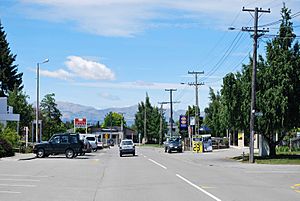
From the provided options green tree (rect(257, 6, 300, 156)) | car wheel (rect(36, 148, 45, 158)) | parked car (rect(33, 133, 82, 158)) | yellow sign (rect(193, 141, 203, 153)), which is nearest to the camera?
green tree (rect(257, 6, 300, 156))

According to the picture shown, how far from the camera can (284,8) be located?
38281 mm

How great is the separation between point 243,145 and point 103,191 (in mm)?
63776

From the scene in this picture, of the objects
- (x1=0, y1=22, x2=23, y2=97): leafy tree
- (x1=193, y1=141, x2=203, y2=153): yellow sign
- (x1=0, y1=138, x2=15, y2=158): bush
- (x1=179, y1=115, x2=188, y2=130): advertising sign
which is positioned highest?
(x1=0, y1=22, x2=23, y2=97): leafy tree

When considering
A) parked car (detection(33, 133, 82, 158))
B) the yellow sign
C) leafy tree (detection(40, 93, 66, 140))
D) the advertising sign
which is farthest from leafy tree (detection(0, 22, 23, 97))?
parked car (detection(33, 133, 82, 158))

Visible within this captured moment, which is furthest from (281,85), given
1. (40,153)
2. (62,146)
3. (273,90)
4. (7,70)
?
(7,70)

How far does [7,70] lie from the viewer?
91500 millimetres

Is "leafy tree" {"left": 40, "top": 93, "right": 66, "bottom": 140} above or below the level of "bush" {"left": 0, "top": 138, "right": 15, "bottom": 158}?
above

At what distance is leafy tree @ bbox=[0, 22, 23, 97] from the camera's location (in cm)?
8975

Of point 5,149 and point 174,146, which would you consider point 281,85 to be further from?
point 174,146

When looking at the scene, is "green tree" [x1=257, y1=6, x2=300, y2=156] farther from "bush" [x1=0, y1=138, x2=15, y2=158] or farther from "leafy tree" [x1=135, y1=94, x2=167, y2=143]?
"leafy tree" [x1=135, y1=94, x2=167, y2=143]

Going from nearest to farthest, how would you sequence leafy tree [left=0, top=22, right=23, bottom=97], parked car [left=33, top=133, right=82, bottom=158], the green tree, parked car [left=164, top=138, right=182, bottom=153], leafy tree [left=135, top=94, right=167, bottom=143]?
1. the green tree
2. parked car [left=33, top=133, right=82, bottom=158]
3. parked car [left=164, top=138, right=182, bottom=153]
4. leafy tree [left=0, top=22, right=23, bottom=97]
5. leafy tree [left=135, top=94, right=167, bottom=143]

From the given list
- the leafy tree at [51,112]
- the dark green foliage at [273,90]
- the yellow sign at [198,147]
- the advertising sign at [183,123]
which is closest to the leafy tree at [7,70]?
the leafy tree at [51,112]

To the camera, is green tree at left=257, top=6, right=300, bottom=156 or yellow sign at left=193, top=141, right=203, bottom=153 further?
yellow sign at left=193, top=141, right=203, bottom=153

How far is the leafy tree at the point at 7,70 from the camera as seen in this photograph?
89750mm
